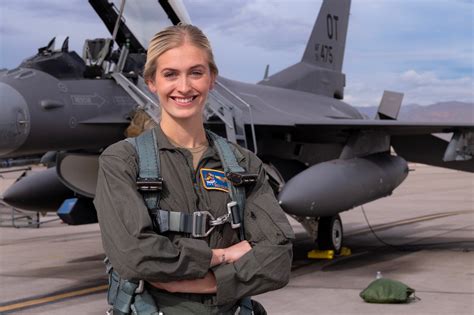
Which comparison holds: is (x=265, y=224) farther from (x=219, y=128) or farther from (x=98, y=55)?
(x=219, y=128)

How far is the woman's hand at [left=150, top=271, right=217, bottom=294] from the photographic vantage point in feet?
6.94

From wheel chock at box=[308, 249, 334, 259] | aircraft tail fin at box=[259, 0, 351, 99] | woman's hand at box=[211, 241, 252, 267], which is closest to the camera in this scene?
woman's hand at box=[211, 241, 252, 267]

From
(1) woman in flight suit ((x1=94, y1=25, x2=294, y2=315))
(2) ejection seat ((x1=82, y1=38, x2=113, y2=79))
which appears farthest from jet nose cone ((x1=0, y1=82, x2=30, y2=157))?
(1) woman in flight suit ((x1=94, y1=25, x2=294, y2=315))

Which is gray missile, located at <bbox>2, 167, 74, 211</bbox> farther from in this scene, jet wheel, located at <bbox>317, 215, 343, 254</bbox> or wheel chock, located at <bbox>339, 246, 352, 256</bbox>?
wheel chock, located at <bbox>339, 246, 352, 256</bbox>

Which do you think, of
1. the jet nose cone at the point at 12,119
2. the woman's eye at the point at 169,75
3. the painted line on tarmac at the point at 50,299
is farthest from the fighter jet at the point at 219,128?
the woman's eye at the point at 169,75

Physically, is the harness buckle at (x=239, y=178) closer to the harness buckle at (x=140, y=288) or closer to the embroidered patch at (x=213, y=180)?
the embroidered patch at (x=213, y=180)

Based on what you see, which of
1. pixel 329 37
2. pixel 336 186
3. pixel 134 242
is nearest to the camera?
pixel 134 242

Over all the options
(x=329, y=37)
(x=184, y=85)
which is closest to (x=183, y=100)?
(x=184, y=85)

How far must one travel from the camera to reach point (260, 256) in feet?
7.12

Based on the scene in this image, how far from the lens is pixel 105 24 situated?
28.4 feet

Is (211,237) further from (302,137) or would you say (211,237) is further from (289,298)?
(302,137)

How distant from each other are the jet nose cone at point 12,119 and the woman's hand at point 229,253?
552 cm

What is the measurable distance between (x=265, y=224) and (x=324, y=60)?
41.5 ft

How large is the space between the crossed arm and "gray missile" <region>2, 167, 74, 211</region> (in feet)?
29.5
